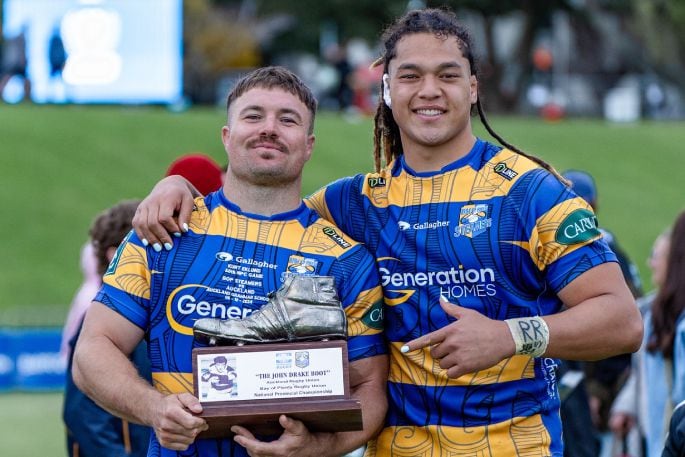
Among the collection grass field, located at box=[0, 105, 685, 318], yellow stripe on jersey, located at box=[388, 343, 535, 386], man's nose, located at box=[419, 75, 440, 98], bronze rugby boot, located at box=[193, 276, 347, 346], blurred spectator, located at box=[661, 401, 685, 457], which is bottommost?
blurred spectator, located at box=[661, 401, 685, 457]

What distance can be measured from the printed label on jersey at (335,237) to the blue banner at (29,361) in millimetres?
11610

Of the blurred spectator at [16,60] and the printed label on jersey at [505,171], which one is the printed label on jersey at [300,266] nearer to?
the printed label on jersey at [505,171]

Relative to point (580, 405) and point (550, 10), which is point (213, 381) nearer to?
point (580, 405)

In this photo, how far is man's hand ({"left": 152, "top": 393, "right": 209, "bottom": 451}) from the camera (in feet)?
12.1

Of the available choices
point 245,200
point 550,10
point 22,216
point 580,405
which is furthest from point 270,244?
point 550,10

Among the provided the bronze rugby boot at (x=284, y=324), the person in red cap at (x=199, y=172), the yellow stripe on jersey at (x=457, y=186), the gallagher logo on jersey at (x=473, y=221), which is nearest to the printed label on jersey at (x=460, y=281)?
the gallagher logo on jersey at (x=473, y=221)

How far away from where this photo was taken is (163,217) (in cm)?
418

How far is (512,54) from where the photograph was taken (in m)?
41.9

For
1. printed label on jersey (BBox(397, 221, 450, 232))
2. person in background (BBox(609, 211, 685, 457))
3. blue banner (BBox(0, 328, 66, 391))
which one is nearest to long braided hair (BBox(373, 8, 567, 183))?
printed label on jersey (BBox(397, 221, 450, 232))

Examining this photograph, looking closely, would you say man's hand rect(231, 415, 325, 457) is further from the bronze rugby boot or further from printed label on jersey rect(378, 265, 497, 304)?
printed label on jersey rect(378, 265, 497, 304)

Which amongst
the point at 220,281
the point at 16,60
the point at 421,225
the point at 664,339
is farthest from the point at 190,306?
the point at 16,60

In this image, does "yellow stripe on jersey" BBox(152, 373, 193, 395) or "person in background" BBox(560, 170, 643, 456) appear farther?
"person in background" BBox(560, 170, 643, 456)

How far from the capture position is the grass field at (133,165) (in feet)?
71.5

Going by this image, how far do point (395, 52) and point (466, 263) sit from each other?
31.6 inches
